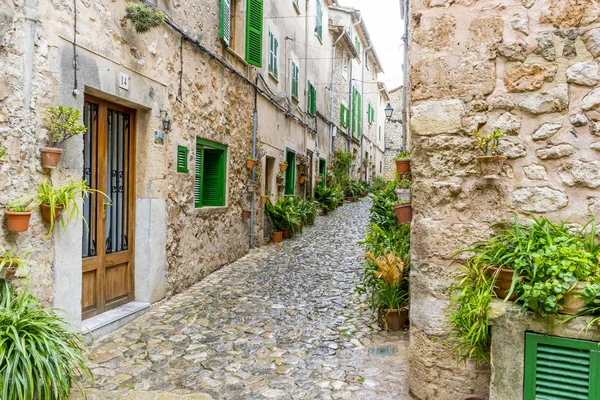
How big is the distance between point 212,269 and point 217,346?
2984 mm

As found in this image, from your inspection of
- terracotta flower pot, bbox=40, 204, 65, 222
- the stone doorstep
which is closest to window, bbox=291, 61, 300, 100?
the stone doorstep

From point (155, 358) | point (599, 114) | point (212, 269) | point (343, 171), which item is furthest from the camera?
point (343, 171)

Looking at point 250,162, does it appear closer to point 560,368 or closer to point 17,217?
point 17,217

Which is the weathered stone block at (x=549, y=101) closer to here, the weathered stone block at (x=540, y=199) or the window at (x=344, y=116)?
the weathered stone block at (x=540, y=199)

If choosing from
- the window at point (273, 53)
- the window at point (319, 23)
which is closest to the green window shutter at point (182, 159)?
the window at point (273, 53)

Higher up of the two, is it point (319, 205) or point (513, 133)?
point (513, 133)

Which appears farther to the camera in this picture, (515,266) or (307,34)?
(307,34)

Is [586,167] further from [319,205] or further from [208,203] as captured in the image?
[319,205]

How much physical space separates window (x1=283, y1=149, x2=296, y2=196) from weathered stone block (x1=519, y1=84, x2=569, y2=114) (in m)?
8.86

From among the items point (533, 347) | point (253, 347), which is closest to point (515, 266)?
point (533, 347)

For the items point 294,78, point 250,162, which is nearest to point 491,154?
point 250,162

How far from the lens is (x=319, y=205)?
1463cm

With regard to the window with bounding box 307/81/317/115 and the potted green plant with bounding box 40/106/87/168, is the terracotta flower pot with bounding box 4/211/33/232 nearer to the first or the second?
the potted green plant with bounding box 40/106/87/168

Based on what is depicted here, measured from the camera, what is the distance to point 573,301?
7.98 feet
